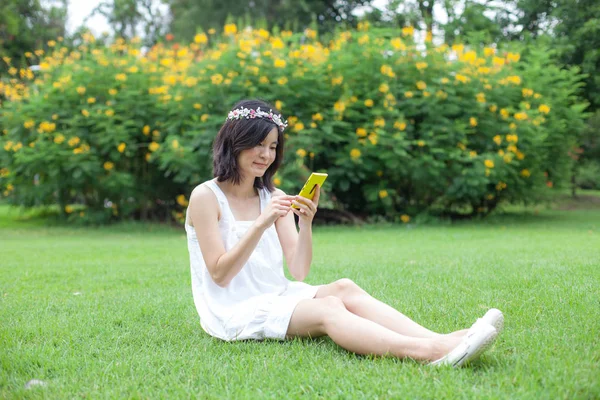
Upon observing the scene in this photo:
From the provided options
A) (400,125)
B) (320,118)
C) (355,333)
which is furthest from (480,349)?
(320,118)

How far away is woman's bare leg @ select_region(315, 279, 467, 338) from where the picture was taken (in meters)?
2.78

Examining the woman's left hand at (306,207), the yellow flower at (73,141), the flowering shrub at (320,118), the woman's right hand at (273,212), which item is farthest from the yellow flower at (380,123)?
the woman's right hand at (273,212)

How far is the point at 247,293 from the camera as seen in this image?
3217 mm

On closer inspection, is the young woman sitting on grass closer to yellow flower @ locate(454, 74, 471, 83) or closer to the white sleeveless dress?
the white sleeveless dress

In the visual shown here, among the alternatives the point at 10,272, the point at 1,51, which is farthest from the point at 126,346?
the point at 1,51

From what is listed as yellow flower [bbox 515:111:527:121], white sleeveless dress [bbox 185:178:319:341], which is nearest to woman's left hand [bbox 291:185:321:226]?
white sleeveless dress [bbox 185:178:319:341]

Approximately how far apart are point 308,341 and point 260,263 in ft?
1.62

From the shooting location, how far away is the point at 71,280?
5480 millimetres

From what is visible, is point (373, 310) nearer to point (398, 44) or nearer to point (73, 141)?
point (398, 44)

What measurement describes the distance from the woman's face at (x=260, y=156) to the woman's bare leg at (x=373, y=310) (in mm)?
704

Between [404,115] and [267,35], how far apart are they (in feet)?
8.68

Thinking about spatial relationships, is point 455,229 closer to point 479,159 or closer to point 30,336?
point 479,159

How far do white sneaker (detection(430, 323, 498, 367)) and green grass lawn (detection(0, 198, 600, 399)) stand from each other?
5 centimetres

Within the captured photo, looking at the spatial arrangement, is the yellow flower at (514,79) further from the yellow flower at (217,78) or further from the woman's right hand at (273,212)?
the woman's right hand at (273,212)
